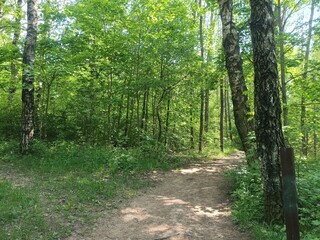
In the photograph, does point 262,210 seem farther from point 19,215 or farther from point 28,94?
point 28,94

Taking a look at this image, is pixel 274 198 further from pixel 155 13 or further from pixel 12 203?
pixel 155 13

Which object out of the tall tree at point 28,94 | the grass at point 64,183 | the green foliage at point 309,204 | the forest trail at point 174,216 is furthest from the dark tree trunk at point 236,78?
the tall tree at point 28,94

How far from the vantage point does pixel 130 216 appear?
19.5 feet

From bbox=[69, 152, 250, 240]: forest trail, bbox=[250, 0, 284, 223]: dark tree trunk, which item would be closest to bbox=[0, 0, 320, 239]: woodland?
bbox=[250, 0, 284, 223]: dark tree trunk

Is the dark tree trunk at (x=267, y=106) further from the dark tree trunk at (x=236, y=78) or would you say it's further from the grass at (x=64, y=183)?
the grass at (x=64, y=183)

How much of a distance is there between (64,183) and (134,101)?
7470mm

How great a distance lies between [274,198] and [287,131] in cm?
194

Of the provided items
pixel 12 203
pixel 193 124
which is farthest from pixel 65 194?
pixel 193 124

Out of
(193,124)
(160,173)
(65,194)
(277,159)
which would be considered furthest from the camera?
(193,124)

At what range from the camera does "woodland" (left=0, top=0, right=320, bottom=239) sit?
4.88 meters

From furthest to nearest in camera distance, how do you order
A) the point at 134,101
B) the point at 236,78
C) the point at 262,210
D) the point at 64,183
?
the point at 134,101
the point at 236,78
the point at 64,183
the point at 262,210

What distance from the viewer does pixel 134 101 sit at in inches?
560

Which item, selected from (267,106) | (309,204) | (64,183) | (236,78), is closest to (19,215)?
(64,183)

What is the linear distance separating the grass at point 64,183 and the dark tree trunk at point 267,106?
3.57 meters
